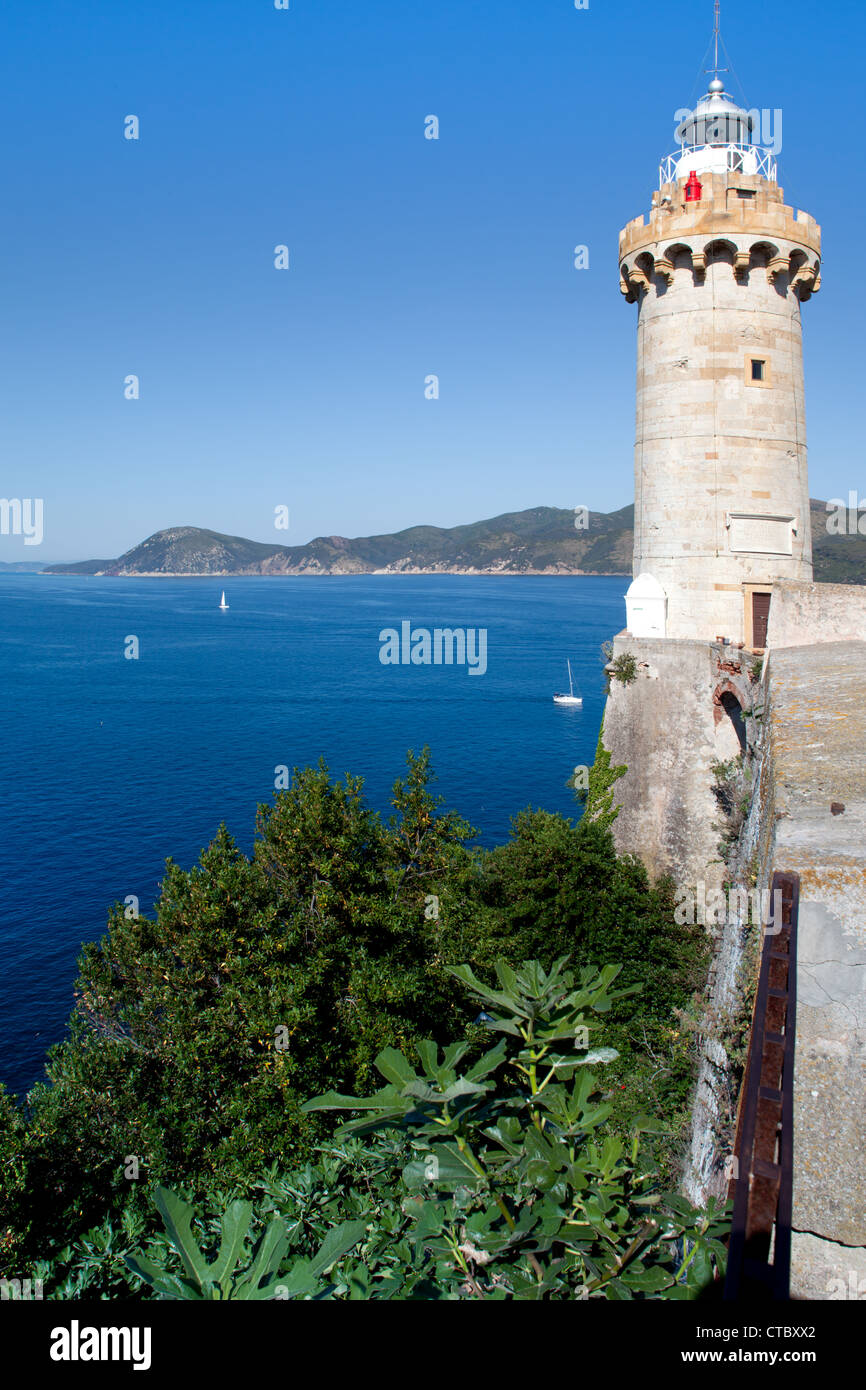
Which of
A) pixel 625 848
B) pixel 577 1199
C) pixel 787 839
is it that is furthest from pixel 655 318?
pixel 577 1199

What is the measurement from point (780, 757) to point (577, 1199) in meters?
5.78

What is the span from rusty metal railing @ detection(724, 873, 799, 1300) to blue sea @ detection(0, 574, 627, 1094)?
30.0 metres

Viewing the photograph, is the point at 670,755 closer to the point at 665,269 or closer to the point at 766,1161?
the point at 665,269

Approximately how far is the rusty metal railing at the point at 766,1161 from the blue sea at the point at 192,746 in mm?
29999

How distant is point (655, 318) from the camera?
21.2 m

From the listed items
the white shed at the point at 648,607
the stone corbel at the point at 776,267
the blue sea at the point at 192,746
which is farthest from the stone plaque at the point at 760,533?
the blue sea at the point at 192,746

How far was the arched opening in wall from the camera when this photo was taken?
20625 millimetres

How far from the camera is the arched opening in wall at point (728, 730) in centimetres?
2062

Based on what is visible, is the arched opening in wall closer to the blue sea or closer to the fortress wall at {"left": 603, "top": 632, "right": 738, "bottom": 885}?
the fortress wall at {"left": 603, "top": 632, "right": 738, "bottom": 885}

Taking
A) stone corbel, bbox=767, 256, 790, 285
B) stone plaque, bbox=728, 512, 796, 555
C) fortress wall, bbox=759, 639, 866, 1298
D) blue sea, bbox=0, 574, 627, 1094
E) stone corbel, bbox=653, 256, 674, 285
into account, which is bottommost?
blue sea, bbox=0, 574, 627, 1094

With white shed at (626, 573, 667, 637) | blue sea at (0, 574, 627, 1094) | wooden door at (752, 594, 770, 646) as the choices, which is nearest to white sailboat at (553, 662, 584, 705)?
blue sea at (0, 574, 627, 1094)

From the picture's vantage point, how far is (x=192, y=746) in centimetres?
6619

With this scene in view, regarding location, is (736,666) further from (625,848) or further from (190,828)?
(190,828)

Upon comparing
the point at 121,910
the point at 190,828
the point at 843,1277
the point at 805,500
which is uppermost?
the point at 805,500
